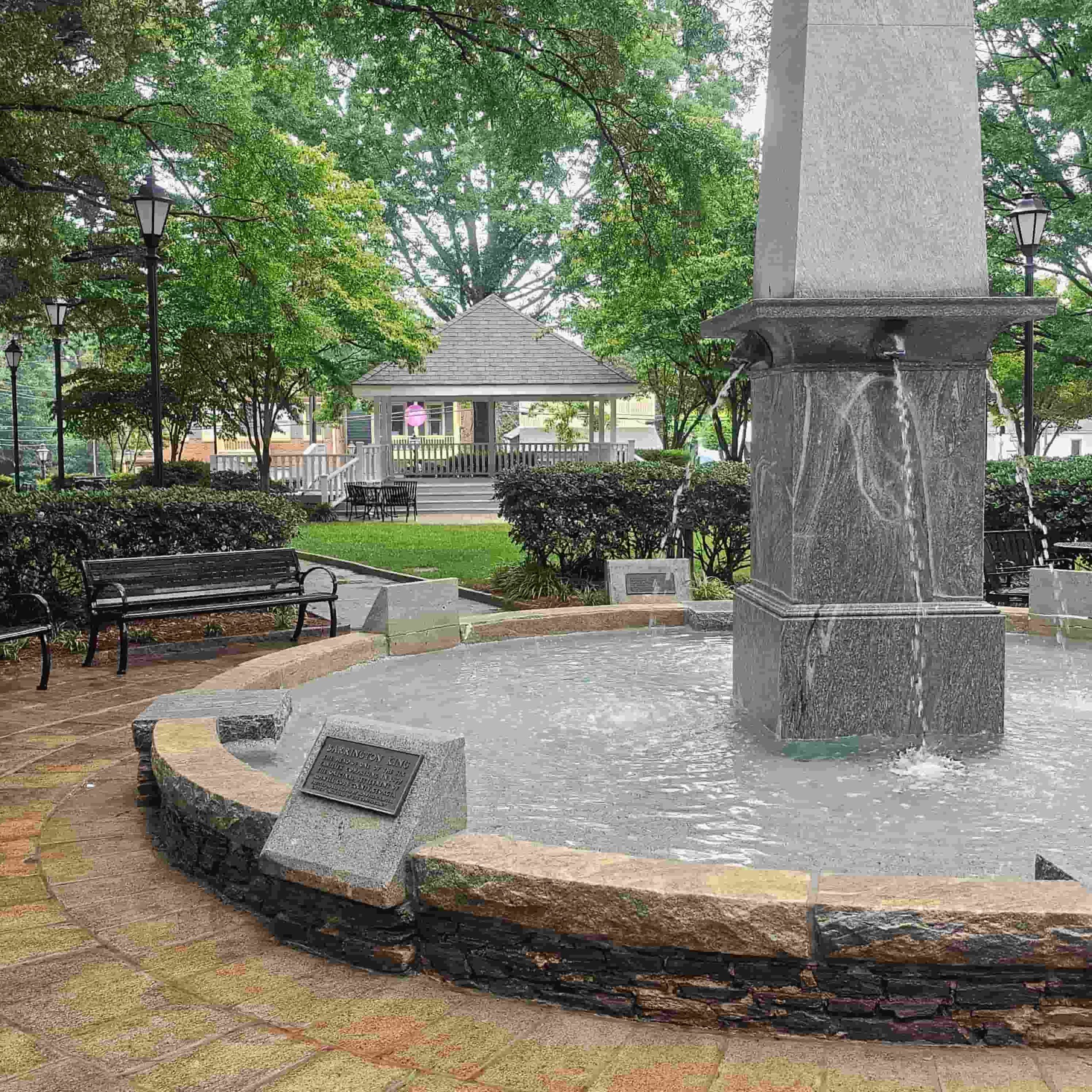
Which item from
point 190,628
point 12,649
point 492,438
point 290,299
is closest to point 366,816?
point 12,649

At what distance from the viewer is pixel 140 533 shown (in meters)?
11.0

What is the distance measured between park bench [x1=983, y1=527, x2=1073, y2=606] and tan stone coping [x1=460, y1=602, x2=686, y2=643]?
3447 millimetres

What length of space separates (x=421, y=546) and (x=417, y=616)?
12216 mm

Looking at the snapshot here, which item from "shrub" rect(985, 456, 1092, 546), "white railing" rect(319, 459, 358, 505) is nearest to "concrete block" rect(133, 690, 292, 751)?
"shrub" rect(985, 456, 1092, 546)

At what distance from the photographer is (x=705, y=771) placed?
507cm

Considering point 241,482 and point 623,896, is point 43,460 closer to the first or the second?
point 241,482

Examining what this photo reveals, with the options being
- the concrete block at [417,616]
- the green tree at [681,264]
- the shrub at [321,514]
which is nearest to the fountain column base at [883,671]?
the concrete block at [417,616]

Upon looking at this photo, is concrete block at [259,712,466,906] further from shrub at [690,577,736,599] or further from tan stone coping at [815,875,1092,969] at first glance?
shrub at [690,577,736,599]

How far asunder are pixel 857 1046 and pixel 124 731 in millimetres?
5100

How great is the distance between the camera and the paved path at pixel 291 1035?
2797 mm

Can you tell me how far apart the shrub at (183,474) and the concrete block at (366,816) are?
83.5 ft

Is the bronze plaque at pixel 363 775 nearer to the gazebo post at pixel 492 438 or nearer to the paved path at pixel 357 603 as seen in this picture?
the paved path at pixel 357 603

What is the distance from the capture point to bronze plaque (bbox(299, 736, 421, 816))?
143 inches

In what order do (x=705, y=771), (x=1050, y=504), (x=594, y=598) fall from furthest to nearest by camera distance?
(x=1050, y=504) → (x=594, y=598) → (x=705, y=771)
